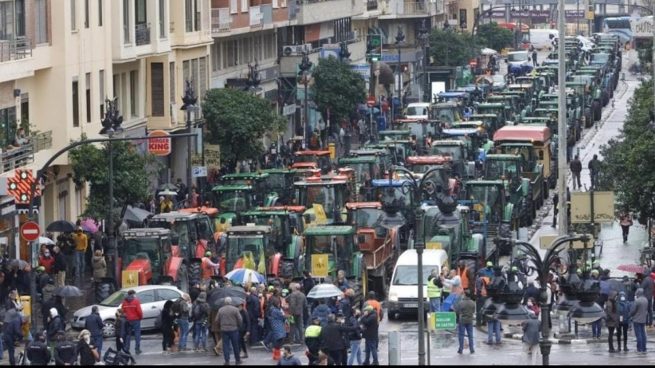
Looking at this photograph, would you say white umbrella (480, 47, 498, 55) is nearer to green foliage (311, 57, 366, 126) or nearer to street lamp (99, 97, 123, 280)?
green foliage (311, 57, 366, 126)

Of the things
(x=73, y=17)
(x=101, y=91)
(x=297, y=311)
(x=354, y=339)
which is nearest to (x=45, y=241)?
(x=73, y=17)

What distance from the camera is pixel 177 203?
6988 centimetres

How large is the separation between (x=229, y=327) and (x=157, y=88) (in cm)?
3357

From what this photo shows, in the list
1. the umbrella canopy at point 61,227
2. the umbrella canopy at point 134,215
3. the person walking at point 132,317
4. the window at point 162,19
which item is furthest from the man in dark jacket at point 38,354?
the window at point 162,19

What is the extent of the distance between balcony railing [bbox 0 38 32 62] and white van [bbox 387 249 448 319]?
42.2ft

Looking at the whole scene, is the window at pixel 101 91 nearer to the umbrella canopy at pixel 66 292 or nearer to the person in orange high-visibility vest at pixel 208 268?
the person in orange high-visibility vest at pixel 208 268

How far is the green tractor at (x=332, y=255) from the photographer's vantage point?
52.7 meters

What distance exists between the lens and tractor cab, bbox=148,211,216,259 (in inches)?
2217

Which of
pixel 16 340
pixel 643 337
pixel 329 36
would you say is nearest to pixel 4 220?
pixel 16 340

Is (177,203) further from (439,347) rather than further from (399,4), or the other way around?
(399,4)

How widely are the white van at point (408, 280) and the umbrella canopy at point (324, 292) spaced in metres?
2.49

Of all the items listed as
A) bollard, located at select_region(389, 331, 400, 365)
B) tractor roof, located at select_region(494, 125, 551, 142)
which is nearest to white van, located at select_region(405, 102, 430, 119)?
tractor roof, located at select_region(494, 125, 551, 142)

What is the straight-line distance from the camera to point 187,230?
186ft

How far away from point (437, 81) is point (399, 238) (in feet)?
237
